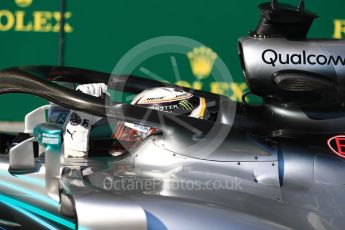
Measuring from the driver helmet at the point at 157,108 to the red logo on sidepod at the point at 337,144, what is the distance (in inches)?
24.9

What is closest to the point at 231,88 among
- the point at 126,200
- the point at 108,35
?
the point at 108,35

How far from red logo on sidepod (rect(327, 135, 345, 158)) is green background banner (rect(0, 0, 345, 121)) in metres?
3.58

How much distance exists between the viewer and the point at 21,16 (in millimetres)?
6621

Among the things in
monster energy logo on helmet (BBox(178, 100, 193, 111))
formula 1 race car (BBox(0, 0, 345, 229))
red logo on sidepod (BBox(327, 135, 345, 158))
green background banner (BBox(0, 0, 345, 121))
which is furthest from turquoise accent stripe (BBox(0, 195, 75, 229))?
green background banner (BBox(0, 0, 345, 121))

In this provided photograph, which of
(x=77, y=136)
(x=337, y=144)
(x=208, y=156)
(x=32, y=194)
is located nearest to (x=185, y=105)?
(x=208, y=156)

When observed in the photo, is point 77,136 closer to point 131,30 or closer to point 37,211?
point 37,211

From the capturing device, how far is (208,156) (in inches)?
106

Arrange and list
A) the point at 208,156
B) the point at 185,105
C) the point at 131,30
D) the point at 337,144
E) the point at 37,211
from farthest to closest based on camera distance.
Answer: the point at 131,30
the point at 185,105
the point at 337,144
the point at 208,156
the point at 37,211

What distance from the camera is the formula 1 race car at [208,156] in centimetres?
231

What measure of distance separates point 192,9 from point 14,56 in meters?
2.03

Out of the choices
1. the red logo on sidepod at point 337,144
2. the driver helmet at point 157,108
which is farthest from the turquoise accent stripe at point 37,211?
the red logo on sidepod at point 337,144

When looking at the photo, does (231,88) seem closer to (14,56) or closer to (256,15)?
(256,15)

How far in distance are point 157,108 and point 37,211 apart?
2.48ft

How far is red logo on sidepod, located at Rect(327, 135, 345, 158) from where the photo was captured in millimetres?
2836
